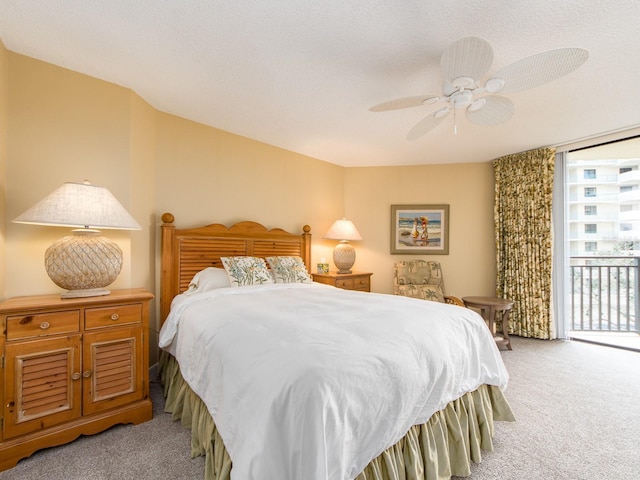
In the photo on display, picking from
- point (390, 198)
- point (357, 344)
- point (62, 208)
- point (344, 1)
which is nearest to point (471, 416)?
point (357, 344)

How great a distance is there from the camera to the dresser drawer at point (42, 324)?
162 centimetres

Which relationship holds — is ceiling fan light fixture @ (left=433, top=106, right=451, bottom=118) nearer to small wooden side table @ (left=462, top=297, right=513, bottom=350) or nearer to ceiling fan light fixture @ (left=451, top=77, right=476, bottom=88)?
ceiling fan light fixture @ (left=451, top=77, right=476, bottom=88)

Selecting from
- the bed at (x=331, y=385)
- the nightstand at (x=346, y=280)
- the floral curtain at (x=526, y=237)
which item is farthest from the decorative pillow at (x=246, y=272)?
the floral curtain at (x=526, y=237)

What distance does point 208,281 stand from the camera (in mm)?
2617

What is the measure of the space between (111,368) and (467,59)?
286 cm

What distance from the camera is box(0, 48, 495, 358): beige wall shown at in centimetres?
204

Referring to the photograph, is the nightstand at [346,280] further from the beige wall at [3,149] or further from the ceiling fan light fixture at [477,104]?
the beige wall at [3,149]

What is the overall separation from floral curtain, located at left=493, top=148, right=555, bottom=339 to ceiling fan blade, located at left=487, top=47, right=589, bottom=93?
9.07ft

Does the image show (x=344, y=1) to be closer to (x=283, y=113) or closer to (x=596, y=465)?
(x=283, y=113)

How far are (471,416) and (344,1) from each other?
2.40 meters

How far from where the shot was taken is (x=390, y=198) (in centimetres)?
469

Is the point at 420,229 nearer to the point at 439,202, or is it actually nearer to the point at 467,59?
the point at 439,202

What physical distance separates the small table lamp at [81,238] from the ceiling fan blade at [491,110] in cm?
257

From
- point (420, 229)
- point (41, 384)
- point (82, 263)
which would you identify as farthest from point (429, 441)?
point (420, 229)
